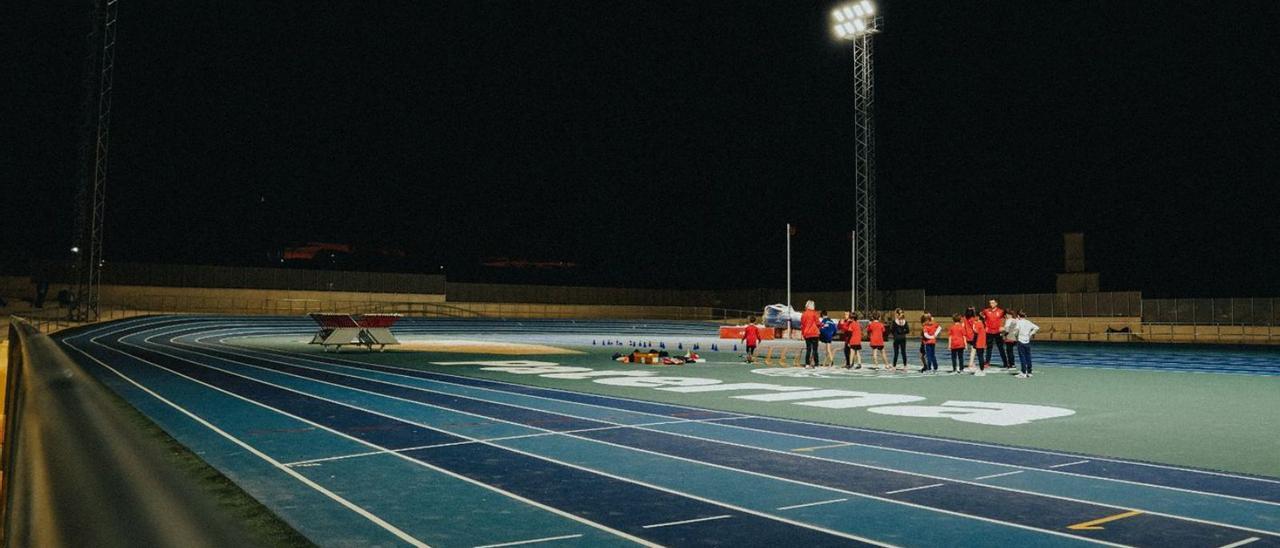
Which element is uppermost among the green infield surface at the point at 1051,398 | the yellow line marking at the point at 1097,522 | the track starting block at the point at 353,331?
the track starting block at the point at 353,331

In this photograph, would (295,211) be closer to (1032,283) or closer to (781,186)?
(781,186)

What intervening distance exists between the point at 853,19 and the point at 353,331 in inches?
919

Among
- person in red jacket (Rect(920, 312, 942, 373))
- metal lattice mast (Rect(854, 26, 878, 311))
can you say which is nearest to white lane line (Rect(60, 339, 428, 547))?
person in red jacket (Rect(920, 312, 942, 373))

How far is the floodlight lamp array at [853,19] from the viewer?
118 feet

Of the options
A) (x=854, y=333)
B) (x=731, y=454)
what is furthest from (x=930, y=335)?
(x=731, y=454)

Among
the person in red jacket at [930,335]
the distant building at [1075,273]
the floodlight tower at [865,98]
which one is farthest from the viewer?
the distant building at [1075,273]

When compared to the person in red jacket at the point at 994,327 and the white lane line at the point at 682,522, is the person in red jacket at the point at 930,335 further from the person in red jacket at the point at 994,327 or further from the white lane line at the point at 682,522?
the white lane line at the point at 682,522

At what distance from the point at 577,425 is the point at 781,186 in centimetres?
5177

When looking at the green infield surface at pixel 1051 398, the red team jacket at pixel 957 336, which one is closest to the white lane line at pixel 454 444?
the green infield surface at pixel 1051 398

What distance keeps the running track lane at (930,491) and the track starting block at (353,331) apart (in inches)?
691

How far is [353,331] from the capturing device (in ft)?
87.8

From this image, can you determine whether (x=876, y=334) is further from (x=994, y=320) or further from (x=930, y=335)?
(x=994, y=320)

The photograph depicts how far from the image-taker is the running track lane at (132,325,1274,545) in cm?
537

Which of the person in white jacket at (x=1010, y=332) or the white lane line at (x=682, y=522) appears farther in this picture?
the person in white jacket at (x=1010, y=332)
